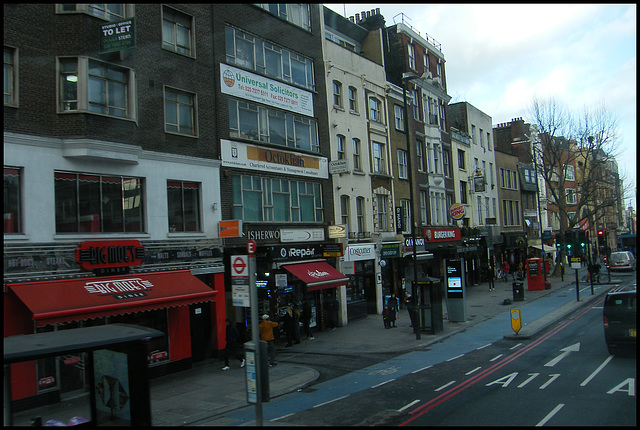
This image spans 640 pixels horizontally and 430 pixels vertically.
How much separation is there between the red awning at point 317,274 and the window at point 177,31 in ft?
32.9

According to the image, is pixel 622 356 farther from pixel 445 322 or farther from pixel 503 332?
pixel 445 322

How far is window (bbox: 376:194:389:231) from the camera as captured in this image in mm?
31330

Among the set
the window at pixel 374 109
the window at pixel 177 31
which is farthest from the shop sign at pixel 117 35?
the window at pixel 374 109

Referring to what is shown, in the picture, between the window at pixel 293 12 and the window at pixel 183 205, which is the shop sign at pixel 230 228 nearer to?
the window at pixel 183 205

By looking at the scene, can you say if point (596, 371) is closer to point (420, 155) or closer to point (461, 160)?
point (420, 155)

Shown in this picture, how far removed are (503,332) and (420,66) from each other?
2434 centimetres

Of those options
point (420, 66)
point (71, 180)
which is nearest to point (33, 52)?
point (71, 180)

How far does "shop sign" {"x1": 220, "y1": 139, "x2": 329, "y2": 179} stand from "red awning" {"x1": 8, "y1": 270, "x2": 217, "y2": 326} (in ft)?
17.9

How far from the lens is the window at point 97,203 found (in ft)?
49.9

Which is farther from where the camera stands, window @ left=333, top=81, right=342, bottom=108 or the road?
window @ left=333, top=81, right=342, bottom=108

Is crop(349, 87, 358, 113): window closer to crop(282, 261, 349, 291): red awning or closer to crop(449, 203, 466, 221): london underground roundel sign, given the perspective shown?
crop(282, 261, 349, 291): red awning

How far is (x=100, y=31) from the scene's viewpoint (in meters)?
15.8

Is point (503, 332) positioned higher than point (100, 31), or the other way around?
point (100, 31)

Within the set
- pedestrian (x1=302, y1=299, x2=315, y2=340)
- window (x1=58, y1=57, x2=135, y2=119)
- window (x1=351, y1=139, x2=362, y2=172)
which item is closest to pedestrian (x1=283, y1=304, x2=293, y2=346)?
pedestrian (x1=302, y1=299, x2=315, y2=340)
